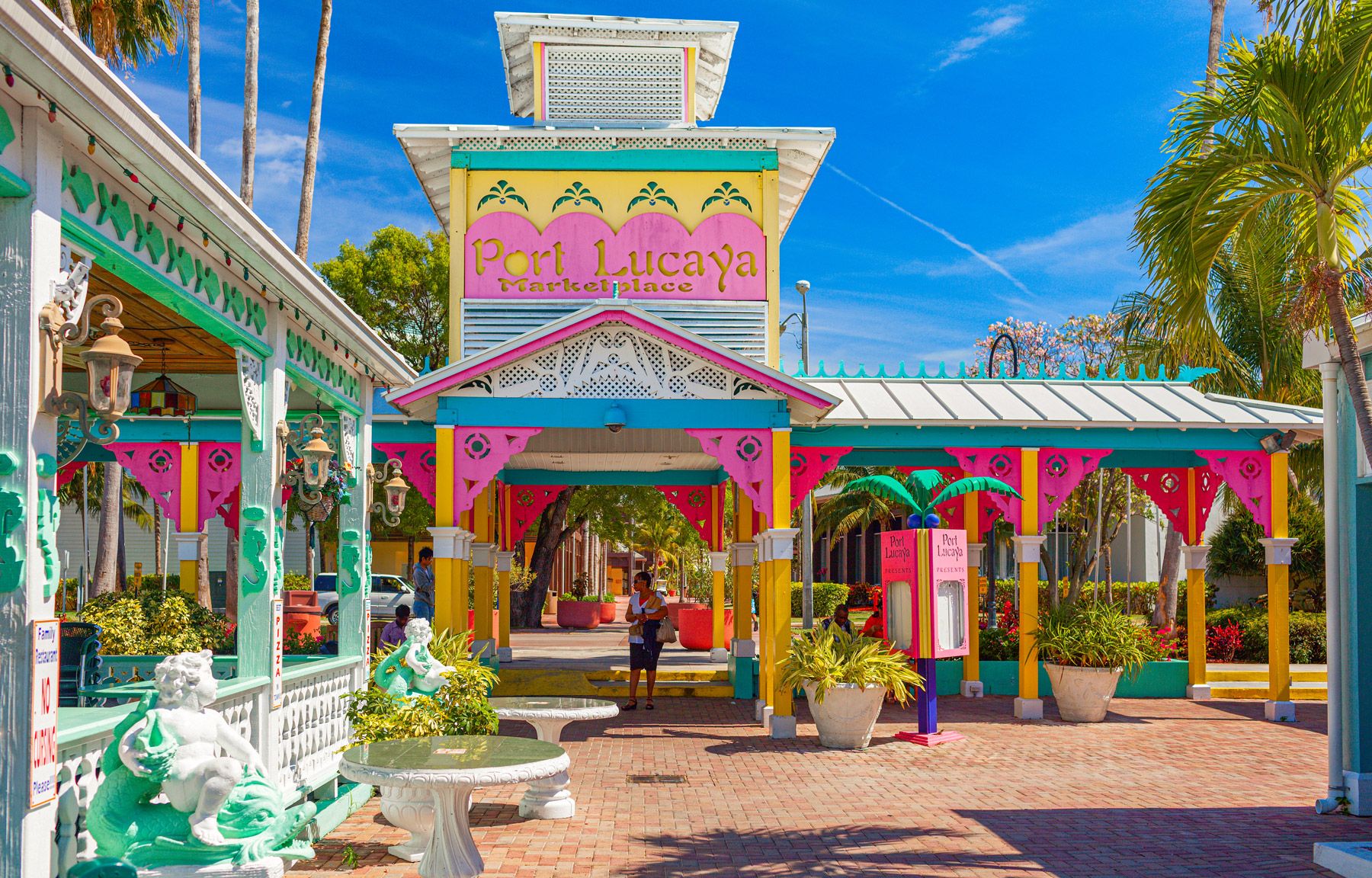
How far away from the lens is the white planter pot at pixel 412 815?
6996 millimetres

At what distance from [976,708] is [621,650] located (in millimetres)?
11992

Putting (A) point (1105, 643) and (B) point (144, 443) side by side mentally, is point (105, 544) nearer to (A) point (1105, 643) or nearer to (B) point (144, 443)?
(B) point (144, 443)

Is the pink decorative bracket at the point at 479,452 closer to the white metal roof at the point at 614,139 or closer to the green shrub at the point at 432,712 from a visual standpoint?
the green shrub at the point at 432,712

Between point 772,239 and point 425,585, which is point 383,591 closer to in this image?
point 425,585

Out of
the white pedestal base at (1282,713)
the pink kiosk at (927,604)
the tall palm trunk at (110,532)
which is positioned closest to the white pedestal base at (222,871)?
the pink kiosk at (927,604)

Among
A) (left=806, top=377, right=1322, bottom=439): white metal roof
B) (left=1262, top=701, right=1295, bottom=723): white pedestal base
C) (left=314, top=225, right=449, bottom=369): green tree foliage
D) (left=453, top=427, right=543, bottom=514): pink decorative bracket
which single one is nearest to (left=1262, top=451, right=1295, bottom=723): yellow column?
(left=1262, top=701, right=1295, bottom=723): white pedestal base

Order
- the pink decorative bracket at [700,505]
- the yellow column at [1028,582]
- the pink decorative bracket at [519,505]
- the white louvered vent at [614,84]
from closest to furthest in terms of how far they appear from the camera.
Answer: the yellow column at [1028,582] → the white louvered vent at [614,84] → the pink decorative bracket at [519,505] → the pink decorative bracket at [700,505]

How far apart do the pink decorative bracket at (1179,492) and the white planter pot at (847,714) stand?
6476mm

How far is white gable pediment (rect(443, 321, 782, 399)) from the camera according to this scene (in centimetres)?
1199

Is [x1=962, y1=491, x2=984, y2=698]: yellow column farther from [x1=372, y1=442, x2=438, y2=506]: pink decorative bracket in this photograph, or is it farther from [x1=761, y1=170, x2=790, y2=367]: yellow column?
[x1=372, y1=442, x2=438, y2=506]: pink decorative bracket

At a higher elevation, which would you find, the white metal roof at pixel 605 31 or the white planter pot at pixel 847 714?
the white metal roof at pixel 605 31

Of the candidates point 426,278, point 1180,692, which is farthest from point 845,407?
point 426,278

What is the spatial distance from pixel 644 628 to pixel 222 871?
29.4ft

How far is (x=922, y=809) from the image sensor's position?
8.73 meters
